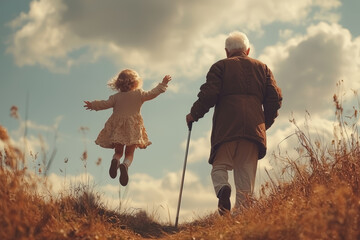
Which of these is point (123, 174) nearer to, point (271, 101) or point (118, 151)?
point (118, 151)

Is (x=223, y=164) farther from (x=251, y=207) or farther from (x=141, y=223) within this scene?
(x=141, y=223)

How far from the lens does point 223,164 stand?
6355 mm

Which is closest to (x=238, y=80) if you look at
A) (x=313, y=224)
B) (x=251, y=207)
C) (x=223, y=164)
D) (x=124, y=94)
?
(x=223, y=164)

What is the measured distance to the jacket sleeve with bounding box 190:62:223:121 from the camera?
6.41 m

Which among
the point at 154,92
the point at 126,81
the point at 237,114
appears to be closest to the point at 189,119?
the point at 237,114

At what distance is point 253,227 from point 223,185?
2.26 m

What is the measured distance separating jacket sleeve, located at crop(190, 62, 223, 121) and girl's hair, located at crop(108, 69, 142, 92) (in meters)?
2.36

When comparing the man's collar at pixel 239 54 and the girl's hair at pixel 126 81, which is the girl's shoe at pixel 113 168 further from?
the man's collar at pixel 239 54

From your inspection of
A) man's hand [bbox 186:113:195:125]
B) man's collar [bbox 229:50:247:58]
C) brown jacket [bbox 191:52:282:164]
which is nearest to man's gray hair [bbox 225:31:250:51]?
man's collar [bbox 229:50:247:58]

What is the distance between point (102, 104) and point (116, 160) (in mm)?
1063

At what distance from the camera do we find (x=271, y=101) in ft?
21.9

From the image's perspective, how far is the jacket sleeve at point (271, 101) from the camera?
668 cm

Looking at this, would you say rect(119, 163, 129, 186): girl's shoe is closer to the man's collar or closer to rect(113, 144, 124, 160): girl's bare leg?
rect(113, 144, 124, 160): girl's bare leg

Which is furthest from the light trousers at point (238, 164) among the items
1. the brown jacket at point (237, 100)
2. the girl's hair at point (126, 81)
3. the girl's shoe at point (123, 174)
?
the girl's hair at point (126, 81)
